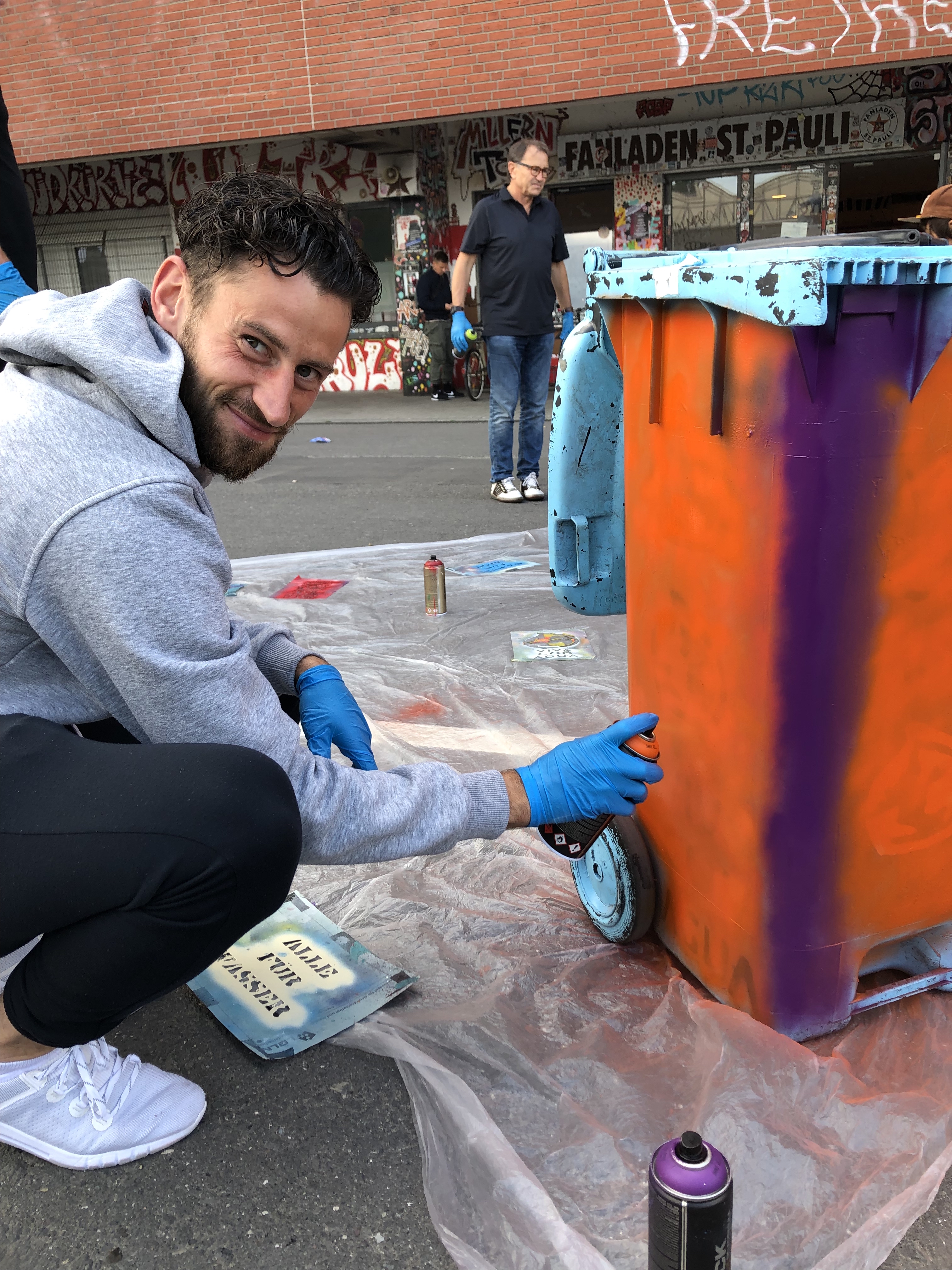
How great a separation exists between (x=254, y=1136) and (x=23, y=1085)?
0.35 metres

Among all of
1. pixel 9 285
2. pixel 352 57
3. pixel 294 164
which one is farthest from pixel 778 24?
pixel 9 285

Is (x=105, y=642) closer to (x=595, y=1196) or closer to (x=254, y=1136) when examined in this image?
(x=254, y=1136)

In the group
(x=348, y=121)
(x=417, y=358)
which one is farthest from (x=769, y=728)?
(x=417, y=358)

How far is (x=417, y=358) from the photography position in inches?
519

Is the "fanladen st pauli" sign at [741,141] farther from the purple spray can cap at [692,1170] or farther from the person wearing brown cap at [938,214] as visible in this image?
the purple spray can cap at [692,1170]

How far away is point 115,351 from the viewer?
4.36 ft

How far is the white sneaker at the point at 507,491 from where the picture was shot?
5.82 m

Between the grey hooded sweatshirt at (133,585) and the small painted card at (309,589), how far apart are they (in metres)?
2.62

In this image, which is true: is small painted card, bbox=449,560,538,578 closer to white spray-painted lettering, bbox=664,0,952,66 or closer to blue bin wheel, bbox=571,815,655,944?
blue bin wheel, bbox=571,815,655,944

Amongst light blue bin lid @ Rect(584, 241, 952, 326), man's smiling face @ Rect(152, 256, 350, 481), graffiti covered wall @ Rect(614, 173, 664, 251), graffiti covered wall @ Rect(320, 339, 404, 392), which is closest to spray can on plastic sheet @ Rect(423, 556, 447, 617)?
man's smiling face @ Rect(152, 256, 350, 481)

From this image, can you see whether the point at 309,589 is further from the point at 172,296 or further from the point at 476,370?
the point at 476,370

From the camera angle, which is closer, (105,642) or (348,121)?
(105,642)

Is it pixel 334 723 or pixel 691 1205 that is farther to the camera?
pixel 334 723

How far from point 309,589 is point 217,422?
2790 mm
